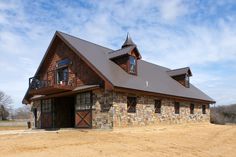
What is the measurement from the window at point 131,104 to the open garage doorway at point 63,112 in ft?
21.6

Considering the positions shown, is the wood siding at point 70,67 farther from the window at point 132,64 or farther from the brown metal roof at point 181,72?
the brown metal roof at point 181,72

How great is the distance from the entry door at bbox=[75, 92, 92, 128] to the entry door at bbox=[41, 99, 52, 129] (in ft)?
14.1

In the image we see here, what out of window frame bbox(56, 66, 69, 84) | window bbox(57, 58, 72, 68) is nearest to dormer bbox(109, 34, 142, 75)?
window bbox(57, 58, 72, 68)

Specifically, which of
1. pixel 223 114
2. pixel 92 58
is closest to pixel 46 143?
pixel 92 58

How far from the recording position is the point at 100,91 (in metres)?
20.0

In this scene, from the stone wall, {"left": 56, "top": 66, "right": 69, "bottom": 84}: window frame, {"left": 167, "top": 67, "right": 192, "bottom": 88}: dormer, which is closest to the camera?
the stone wall

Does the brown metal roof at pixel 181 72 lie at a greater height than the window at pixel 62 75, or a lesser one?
greater

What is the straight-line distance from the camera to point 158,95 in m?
22.8

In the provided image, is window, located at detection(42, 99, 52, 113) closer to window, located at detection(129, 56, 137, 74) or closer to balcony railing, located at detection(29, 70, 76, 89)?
balcony railing, located at detection(29, 70, 76, 89)

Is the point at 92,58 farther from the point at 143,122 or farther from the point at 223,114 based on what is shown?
the point at 223,114

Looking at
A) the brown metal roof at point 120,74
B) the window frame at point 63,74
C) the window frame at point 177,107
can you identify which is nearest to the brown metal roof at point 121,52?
the brown metal roof at point 120,74

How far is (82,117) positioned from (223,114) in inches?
1161

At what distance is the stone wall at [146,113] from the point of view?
19.6m

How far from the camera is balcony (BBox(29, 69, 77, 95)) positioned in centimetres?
2136
